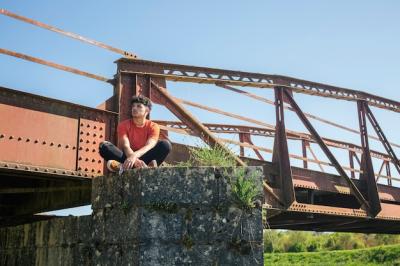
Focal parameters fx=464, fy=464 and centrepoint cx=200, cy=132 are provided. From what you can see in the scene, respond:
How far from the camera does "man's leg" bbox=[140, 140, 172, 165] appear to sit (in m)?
5.71

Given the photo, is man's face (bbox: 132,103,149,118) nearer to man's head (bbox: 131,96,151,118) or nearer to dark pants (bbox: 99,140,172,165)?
man's head (bbox: 131,96,151,118)

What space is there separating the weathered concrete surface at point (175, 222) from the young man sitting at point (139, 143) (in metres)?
0.50

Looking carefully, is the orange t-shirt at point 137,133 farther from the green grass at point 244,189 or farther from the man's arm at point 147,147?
the green grass at point 244,189

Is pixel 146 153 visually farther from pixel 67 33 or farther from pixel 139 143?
pixel 67 33

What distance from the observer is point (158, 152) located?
5.72 meters

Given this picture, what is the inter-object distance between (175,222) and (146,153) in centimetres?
134

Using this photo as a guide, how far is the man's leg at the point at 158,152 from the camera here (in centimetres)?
571

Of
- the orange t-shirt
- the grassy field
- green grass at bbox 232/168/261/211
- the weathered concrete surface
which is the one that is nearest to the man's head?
the orange t-shirt

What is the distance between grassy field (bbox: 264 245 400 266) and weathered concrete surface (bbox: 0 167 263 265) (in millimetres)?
30999

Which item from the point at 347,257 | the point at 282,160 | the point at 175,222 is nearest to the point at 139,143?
the point at 175,222

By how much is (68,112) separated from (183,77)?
241 cm

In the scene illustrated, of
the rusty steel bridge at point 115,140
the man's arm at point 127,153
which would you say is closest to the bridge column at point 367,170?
the rusty steel bridge at point 115,140

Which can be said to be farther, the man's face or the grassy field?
the grassy field

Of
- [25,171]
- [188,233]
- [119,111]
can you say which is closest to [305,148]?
[119,111]
